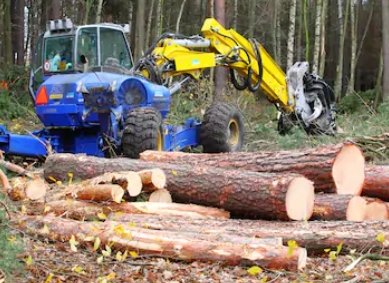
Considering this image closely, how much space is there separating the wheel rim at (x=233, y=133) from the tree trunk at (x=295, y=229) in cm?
509

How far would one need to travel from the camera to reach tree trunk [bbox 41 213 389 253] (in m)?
5.68

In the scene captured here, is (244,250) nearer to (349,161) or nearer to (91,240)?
(91,240)

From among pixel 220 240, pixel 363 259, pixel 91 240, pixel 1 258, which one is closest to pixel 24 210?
pixel 91 240

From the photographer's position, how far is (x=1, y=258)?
15.5 ft

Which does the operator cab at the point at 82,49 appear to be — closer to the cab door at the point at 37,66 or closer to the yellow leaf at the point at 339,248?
the cab door at the point at 37,66

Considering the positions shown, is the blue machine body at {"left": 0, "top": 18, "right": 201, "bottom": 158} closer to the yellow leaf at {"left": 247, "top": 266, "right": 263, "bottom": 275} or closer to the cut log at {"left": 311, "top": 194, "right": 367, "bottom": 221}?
the cut log at {"left": 311, "top": 194, "right": 367, "bottom": 221}

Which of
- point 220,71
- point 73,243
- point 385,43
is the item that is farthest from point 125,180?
point 385,43

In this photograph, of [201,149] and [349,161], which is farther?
[201,149]

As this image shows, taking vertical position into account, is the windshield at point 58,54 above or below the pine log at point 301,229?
above

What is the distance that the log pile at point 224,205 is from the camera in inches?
213

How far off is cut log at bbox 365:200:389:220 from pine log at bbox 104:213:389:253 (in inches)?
25.9

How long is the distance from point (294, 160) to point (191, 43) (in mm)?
4797

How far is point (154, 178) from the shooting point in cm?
661

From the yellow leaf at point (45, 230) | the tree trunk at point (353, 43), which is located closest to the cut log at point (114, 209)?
the yellow leaf at point (45, 230)
